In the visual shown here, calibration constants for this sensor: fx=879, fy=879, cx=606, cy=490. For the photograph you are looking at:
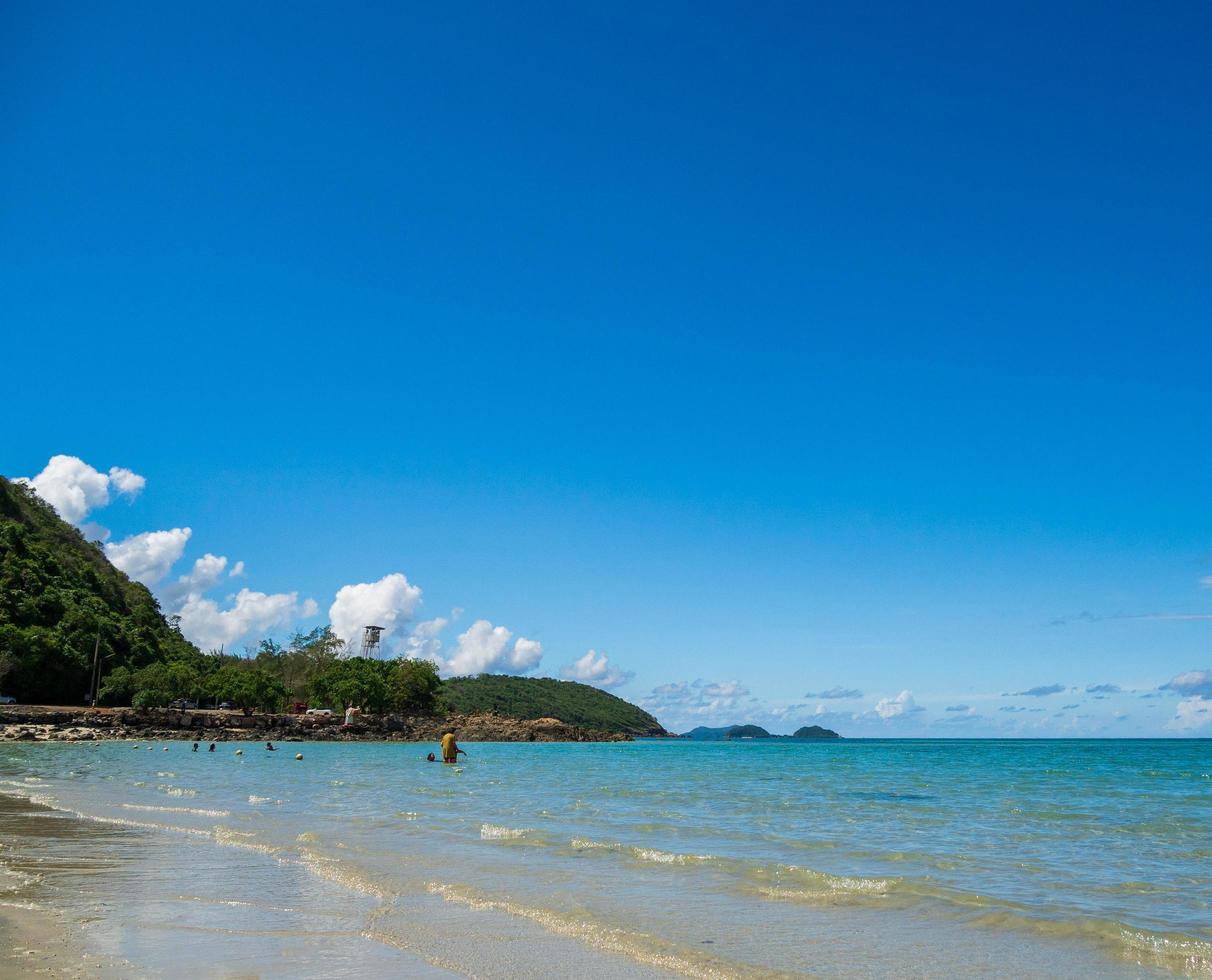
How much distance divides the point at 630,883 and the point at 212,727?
274 feet

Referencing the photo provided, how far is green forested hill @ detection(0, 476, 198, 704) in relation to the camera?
84.5 metres

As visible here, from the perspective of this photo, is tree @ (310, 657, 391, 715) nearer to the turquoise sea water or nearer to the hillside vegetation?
the hillside vegetation

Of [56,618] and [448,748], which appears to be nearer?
[448,748]

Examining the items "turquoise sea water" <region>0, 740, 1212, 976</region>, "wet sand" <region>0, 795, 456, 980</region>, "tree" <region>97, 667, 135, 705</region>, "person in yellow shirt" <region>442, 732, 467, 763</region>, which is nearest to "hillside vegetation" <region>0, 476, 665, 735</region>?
"tree" <region>97, 667, 135, 705</region>

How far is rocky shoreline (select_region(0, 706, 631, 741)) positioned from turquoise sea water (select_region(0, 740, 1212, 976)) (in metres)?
50.4

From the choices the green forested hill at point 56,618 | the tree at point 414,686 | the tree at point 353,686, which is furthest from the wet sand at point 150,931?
the tree at point 414,686

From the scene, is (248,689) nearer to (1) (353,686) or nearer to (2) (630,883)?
(1) (353,686)

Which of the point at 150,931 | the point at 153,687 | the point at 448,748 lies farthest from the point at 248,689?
the point at 150,931

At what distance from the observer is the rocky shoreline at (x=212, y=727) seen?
222 ft

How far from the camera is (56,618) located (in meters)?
94.6

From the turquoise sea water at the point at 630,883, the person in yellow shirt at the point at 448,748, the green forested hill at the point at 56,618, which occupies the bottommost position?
the person in yellow shirt at the point at 448,748

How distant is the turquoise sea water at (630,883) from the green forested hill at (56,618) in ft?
230

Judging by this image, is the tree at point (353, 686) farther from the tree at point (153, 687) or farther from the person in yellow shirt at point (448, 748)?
the person in yellow shirt at point (448, 748)

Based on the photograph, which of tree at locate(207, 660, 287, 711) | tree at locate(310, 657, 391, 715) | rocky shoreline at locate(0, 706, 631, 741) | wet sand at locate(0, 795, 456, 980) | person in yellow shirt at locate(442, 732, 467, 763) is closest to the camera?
wet sand at locate(0, 795, 456, 980)
